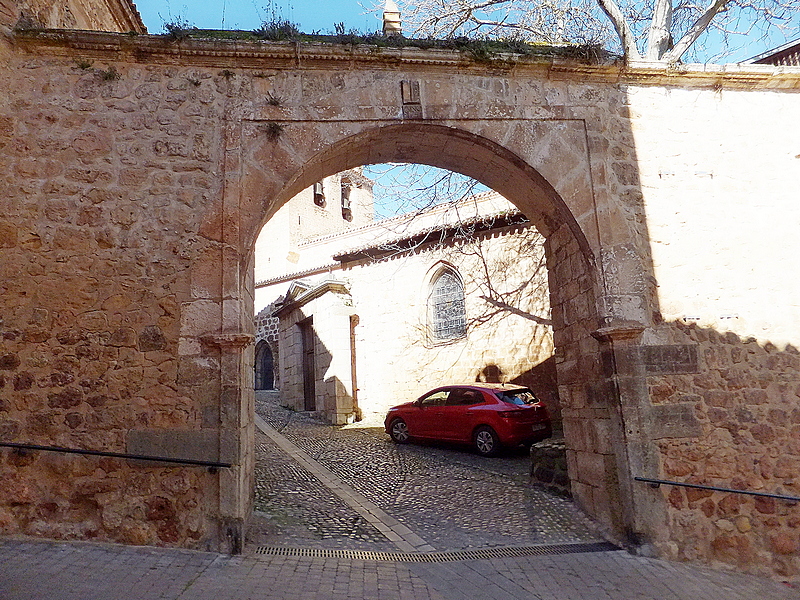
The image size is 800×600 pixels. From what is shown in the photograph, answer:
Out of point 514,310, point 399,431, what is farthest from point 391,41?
point 514,310

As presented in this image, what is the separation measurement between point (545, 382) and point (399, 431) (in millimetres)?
3574

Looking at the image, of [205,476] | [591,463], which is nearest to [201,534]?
[205,476]

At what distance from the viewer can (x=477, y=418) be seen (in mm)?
9547

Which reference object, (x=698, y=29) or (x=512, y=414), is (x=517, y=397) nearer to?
(x=512, y=414)

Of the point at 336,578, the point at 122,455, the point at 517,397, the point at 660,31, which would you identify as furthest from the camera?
the point at 517,397

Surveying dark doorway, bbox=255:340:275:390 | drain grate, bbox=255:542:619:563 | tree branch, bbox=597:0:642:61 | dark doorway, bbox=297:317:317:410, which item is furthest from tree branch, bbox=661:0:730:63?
dark doorway, bbox=255:340:275:390

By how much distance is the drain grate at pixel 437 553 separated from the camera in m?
4.57

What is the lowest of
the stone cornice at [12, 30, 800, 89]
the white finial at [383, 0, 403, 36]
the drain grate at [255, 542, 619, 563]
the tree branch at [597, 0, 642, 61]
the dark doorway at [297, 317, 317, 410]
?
the drain grate at [255, 542, 619, 563]

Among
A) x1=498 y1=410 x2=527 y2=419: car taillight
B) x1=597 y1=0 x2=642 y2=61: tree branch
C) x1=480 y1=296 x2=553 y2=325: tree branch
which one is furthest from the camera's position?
x1=480 y1=296 x2=553 y2=325: tree branch

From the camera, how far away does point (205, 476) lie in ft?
15.0

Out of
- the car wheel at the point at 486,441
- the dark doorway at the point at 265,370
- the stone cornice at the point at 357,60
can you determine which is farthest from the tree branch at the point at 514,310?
the dark doorway at the point at 265,370

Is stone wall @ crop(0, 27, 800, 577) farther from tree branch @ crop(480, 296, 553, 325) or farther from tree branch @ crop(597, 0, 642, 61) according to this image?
tree branch @ crop(480, 296, 553, 325)

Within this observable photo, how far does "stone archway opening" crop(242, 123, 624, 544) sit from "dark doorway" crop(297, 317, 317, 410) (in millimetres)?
9979

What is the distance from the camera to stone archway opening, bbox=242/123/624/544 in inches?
206
